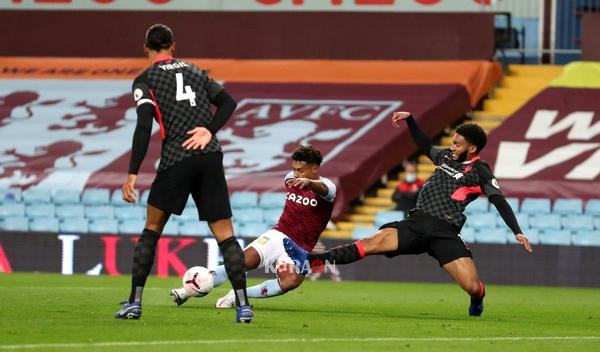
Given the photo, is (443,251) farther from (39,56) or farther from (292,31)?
(39,56)

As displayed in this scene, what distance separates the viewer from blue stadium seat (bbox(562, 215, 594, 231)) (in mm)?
21000

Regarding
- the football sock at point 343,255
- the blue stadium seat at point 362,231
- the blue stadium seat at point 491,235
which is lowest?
→ the blue stadium seat at point 491,235

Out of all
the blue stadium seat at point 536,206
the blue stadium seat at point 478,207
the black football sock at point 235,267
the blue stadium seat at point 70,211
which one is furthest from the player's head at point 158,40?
the blue stadium seat at point 70,211

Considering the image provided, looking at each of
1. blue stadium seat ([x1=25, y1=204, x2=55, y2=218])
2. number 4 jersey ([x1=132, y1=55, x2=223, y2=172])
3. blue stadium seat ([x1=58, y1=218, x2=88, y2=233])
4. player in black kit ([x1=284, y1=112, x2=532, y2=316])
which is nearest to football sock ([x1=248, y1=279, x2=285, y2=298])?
player in black kit ([x1=284, y1=112, x2=532, y2=316])

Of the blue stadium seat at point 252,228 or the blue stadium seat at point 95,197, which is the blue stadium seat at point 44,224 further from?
the blue stadium seat at point 252,228

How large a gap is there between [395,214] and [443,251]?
9.95 metres

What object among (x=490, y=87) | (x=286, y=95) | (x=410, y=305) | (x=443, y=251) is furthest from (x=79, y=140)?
(x=443, y=251)

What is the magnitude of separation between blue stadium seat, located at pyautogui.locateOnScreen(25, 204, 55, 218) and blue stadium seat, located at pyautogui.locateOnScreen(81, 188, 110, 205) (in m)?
0.56

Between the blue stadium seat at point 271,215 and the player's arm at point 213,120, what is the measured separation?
1244cm

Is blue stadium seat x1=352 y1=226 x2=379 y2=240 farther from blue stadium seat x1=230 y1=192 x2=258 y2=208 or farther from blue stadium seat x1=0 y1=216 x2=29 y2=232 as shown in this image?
blue stadium seat x1=0 y1=216 x2=29 y2=232

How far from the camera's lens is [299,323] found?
9.98m

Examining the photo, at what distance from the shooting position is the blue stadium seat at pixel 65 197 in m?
23.1

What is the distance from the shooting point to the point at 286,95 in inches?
1039

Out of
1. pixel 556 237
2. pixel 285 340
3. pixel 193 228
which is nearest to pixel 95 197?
pixel 193 228
